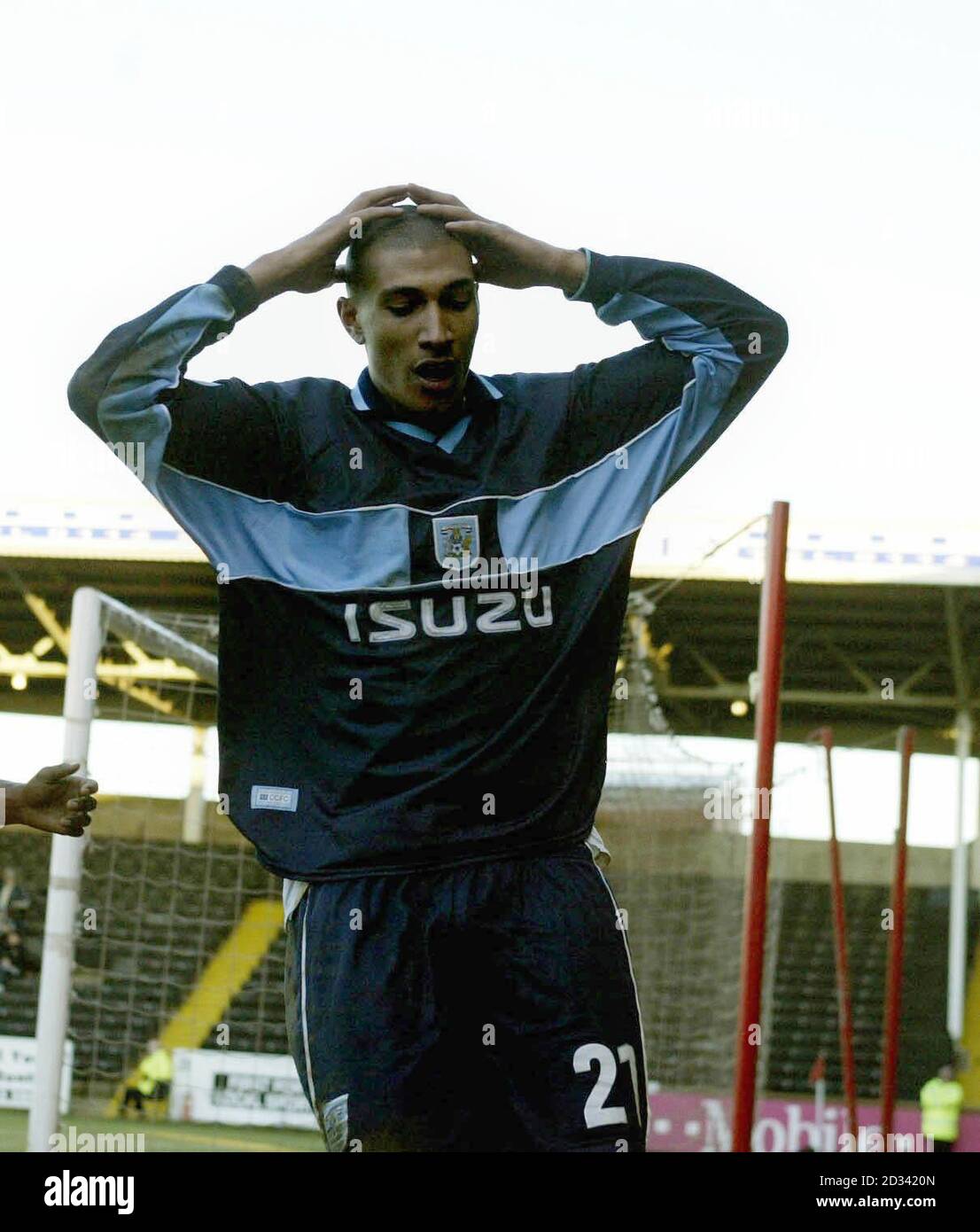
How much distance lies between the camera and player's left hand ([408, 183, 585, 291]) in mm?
2684

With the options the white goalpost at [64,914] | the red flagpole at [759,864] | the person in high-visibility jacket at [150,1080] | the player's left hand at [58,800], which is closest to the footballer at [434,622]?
the player's left hand at [58,800]

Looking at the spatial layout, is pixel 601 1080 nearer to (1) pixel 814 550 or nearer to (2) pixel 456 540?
(2) pixel 456 540

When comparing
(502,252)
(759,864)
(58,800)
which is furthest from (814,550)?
(58,800)

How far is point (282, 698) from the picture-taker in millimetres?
2590

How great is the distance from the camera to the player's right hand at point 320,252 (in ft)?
8.68

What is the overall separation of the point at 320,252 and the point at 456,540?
53 cm

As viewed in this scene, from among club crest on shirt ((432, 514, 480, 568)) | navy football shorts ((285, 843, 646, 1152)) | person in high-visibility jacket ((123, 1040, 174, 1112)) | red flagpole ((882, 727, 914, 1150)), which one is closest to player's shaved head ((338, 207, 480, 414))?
club crest on shirt ((432, 514, 480, 568))

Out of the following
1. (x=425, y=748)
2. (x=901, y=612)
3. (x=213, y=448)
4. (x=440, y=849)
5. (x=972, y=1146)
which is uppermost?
(x=901, y=612)

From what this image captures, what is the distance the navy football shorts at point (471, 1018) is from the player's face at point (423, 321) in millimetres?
774

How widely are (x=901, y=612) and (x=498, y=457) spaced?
15.3 m

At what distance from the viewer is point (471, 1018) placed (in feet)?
8.05

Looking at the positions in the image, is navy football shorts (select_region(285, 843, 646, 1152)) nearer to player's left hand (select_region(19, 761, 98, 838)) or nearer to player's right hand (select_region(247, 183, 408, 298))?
player's left hand (select_region(19, 761, 98, 838))
